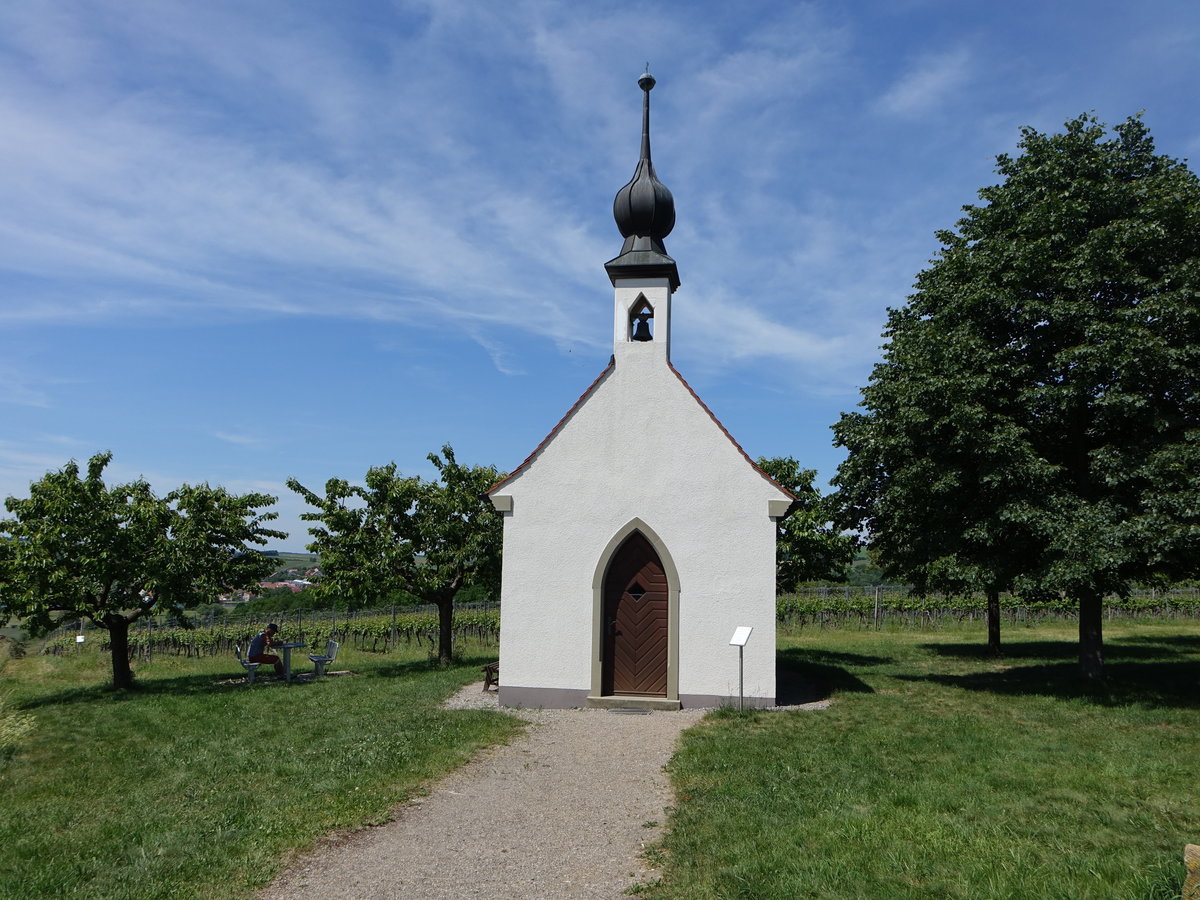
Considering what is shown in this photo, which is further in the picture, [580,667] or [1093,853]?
[580,667]

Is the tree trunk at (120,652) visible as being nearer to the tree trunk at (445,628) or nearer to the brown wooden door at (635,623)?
the tree trunk at (445,628)

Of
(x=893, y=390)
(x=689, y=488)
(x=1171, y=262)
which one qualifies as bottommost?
(x=689, y=488)

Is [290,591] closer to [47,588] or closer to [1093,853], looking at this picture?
[47,588]

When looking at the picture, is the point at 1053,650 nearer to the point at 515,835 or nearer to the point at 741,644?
the point at 741,644

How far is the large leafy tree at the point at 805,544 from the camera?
22828mm

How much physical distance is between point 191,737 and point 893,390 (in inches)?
568

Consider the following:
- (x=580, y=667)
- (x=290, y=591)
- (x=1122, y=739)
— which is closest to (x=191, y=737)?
(x=580, y=667)

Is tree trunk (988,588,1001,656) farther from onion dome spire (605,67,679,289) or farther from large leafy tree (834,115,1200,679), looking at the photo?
onion dome spire (605,67,679,289)

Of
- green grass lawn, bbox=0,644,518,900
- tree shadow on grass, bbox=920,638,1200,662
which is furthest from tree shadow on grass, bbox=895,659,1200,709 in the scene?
green grass lawn, bbox=0,644,518,900

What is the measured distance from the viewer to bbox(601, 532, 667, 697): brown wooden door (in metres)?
14.6

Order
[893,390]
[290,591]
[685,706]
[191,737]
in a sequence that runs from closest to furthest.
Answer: [191,737], [685,706], [893,390], [290,591]

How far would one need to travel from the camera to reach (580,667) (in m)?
14.5

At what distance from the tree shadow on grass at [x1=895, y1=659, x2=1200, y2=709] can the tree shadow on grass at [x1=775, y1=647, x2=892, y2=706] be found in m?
1.72

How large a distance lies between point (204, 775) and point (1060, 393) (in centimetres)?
1516
